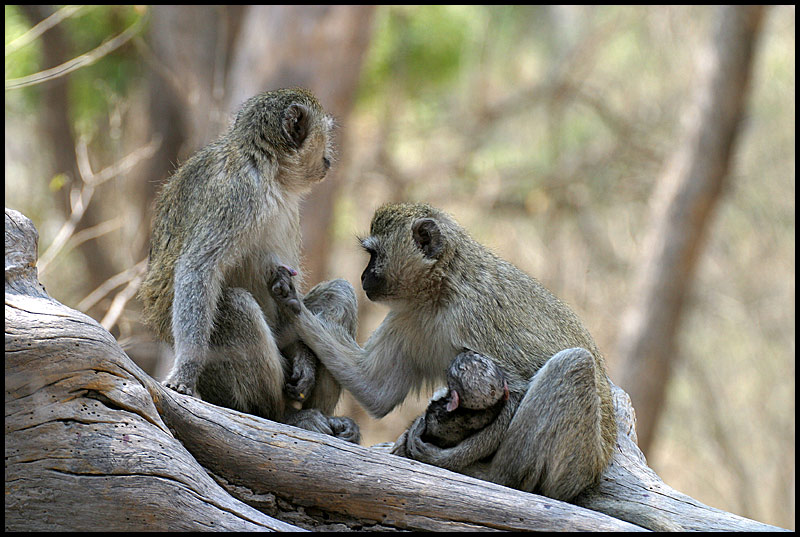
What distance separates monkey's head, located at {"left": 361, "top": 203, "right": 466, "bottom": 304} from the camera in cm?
430

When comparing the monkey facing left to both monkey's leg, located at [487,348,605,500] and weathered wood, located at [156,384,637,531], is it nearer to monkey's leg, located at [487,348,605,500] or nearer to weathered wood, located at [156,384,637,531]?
weathered wood, located at [156,384,637,531]

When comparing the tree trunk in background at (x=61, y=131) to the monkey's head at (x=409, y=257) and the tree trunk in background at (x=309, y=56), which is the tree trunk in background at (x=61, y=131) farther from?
the monkey's head at (x=409, y=257)

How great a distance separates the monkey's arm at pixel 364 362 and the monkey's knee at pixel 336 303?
3.8 inches

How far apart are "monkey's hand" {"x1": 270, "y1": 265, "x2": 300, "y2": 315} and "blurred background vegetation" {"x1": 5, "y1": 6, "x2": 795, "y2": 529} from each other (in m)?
8.25

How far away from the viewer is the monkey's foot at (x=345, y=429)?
4250 mm

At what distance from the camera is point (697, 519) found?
382cm

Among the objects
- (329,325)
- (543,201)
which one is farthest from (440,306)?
(543,201)

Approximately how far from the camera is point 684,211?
10750 millimetres

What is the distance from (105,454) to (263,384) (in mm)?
1112

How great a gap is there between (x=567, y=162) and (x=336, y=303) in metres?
11.1

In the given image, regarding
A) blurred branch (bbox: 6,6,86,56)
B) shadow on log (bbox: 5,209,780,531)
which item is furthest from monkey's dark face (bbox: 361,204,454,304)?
blurred branch (bbox: 6,6,86,56)

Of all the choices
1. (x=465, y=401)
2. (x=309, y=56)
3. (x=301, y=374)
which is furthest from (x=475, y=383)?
(x=309, y=56)

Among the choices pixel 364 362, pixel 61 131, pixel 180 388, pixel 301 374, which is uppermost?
pixel 61 131

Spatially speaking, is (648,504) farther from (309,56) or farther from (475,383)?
(309,56)
